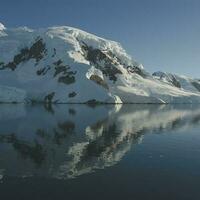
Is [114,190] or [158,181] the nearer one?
[114,190]

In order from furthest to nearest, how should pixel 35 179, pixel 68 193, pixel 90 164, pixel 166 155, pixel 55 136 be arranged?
pixel 55 136 → pixel 166 155 → pixel 90 164 → pixel 35 179 → pixel 68 193

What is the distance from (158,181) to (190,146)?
23.8m

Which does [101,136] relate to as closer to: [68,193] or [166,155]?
[166,155]

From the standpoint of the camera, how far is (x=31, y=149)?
51031 millimetres

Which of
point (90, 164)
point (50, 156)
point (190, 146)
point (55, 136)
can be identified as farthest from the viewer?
point (55, 136)

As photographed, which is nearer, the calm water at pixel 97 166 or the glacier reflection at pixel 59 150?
the calm water at pixel 97 166

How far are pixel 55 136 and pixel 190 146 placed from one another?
22337 millimetres

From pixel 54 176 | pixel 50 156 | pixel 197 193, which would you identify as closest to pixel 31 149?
pixel 50 156

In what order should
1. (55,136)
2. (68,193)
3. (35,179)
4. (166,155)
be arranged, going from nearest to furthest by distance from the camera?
(68,193)
(35,179)
(166,155)
(55,136)

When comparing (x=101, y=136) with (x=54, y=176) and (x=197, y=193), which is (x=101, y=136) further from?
(x=197, y=193)

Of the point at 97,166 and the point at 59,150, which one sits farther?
the point at 59,150

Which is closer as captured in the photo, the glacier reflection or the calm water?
the calm water

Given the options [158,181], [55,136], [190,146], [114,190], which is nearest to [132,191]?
[114,190]

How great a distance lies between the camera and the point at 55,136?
6550 cm
